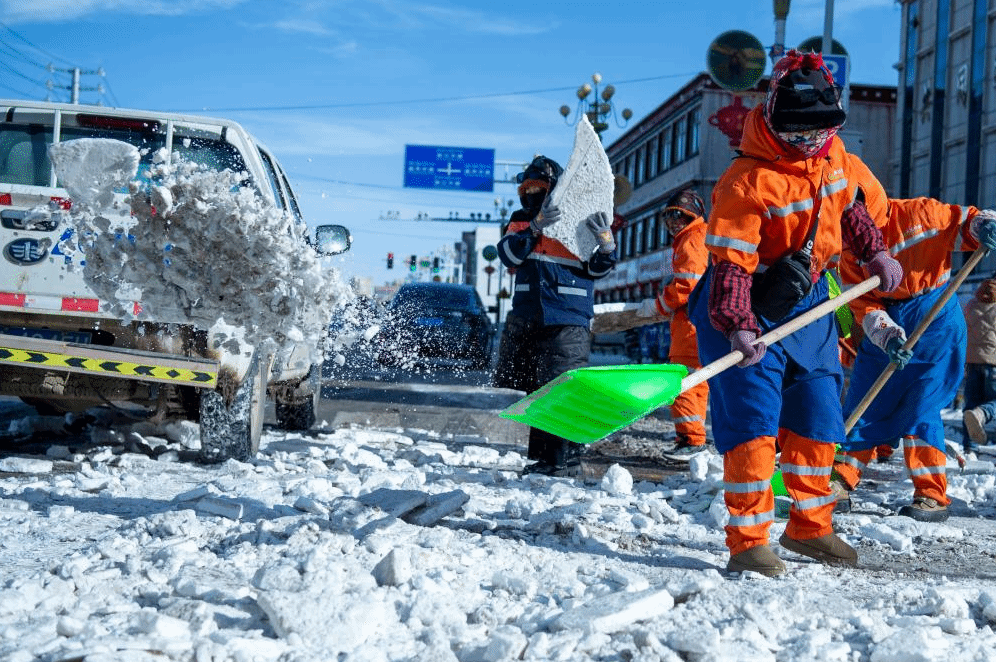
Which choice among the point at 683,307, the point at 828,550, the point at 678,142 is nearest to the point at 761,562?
the point at 828,550

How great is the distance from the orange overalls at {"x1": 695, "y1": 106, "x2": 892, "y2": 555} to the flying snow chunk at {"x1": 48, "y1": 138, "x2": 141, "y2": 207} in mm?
2884

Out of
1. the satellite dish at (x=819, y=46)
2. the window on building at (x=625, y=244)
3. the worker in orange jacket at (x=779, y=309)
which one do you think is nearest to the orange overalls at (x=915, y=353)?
the worker in orange jacket at (x=779, y=309)

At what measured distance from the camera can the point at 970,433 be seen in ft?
26.3

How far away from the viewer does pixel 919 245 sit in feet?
18.5

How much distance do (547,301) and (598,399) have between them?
2470 millimetres

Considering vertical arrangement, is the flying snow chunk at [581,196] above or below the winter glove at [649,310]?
above

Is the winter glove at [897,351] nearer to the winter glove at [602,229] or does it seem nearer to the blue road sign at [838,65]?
the winter glove at [602,229]

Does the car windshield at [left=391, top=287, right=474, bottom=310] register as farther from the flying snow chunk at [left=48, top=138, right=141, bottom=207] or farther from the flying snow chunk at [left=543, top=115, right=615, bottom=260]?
the flying snow chunk at [left=48, top=138, right=141, bottom=207]

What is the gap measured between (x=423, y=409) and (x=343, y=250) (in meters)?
4.38

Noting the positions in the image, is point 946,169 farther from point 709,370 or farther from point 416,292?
point 709,370

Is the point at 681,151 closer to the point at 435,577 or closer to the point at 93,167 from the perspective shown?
the point at 93,167

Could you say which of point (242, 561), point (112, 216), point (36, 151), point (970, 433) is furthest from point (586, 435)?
→ point (970, 433)

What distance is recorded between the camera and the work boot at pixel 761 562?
12.9 ft

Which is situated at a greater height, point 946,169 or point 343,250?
point 946,169
